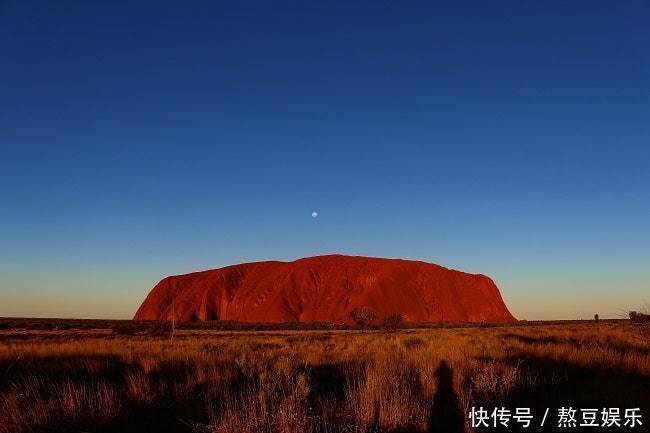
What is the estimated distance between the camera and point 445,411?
615cm

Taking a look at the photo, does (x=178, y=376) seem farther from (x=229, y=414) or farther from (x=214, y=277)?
(x=214, y=277)

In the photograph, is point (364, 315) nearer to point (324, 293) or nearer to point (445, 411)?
point (324, 293)

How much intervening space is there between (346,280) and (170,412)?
3297 inches

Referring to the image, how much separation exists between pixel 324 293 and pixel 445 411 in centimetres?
8173

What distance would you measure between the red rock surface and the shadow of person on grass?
236 ft

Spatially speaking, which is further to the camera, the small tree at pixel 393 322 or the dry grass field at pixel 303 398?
the small tree at pixel 393 322

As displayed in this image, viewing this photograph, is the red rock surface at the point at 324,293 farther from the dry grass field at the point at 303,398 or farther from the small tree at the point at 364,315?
the dry grass field at the point at 303,398

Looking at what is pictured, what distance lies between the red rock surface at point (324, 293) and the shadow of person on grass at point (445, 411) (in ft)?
236

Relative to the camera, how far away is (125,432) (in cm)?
559

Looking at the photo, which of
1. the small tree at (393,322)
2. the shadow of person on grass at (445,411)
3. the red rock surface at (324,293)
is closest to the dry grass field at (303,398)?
the shadow of person on grass at (445,411)

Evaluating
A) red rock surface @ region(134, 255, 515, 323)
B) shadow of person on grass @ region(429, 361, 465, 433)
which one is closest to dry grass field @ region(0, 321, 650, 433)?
shadow of person on grass @ region(429, 361, 465, 433)

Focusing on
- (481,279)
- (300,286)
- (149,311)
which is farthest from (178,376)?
(481,279)

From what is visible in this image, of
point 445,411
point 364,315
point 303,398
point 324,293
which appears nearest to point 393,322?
point 364,315

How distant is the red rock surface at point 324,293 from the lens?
82.6 metres
